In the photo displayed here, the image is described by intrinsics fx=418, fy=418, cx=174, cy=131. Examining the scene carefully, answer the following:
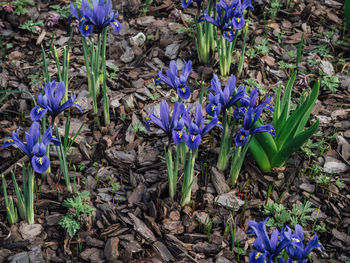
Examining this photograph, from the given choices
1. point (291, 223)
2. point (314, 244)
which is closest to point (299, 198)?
point (291, 223)

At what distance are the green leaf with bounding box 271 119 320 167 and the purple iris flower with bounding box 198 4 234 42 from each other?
42.0 inches

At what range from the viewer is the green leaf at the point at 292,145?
9.18ft

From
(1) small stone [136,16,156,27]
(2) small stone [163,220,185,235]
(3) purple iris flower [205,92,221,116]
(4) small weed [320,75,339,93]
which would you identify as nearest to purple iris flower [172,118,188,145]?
(3) purple iris flower [205,92,221,116]

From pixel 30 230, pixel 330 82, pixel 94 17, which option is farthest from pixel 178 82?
pixel 330 82

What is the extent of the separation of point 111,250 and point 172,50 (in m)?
2.27

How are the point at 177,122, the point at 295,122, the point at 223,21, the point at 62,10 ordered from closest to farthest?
1. the point at 177,122
2. the point at 295,122
3. the point at 223,21
4. the point at 62,10

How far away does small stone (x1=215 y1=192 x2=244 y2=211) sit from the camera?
9.94 feet

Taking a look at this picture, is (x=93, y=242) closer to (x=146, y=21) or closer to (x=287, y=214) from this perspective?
(x=287, y=214)

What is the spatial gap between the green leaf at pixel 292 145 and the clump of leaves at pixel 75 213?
139 cm

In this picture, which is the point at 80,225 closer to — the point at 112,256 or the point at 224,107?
the point at 112,256

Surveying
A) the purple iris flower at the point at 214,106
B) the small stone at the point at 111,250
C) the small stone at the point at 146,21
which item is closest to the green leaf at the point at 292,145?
→ the purple iris flower at the point at 214,106

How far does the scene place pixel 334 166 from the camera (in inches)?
133

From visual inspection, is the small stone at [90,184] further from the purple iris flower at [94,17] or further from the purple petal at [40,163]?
the purple iris flower at [94,17]

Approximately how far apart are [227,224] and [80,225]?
101cm
